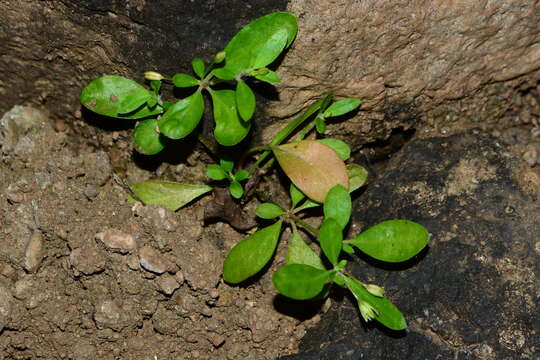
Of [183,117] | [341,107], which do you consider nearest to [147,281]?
[183,117]

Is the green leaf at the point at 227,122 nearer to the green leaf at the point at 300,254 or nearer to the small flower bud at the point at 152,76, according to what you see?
the small flower bud at the point at 152,76

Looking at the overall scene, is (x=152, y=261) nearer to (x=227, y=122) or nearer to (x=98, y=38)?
(x=227, y=122)

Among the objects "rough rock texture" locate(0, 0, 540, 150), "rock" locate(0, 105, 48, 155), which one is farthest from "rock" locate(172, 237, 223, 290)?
"rock" locate(0, 105, 48, 155)

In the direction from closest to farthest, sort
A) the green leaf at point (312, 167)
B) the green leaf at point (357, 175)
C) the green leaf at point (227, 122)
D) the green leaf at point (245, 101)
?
the green leaf at point (245, 101)
the green leaf at point (227, 122)
the green leaf at point (312, 167)
the green leaf at point (357, 175)

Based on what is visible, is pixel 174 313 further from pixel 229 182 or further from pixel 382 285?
pixel 382 285

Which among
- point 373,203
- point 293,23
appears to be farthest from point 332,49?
point 373,203

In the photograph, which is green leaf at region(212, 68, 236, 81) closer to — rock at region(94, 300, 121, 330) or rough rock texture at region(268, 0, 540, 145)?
rough rock texture at region(268, 0, 540, 145)

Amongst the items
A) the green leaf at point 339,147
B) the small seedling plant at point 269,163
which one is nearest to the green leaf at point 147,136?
the small seedling plant at point 269,163
